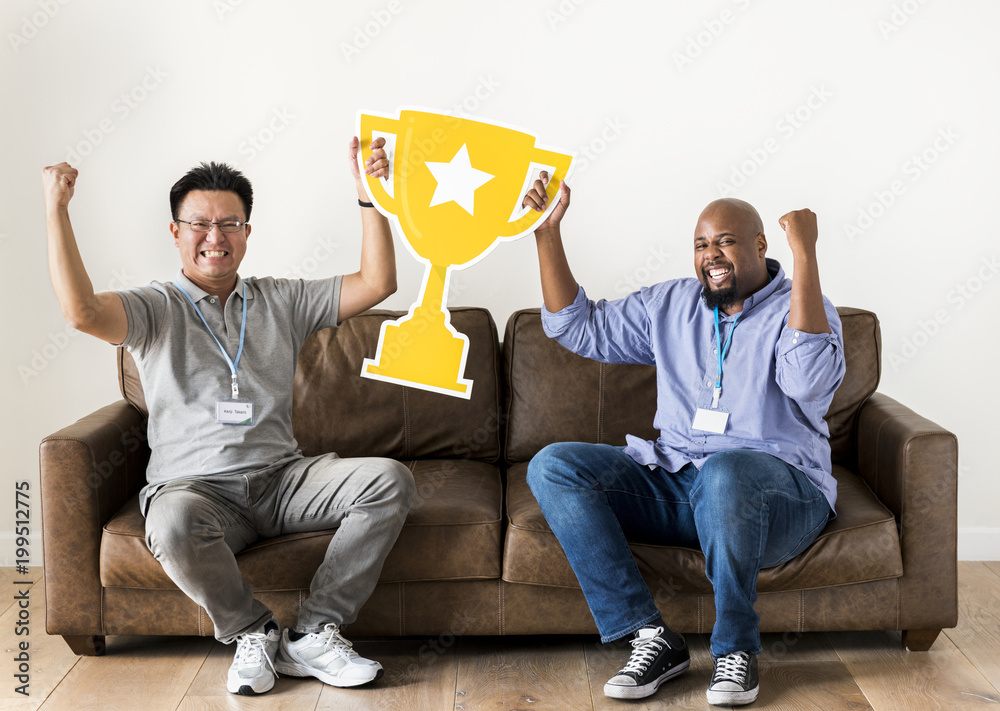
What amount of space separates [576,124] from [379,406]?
1.13m

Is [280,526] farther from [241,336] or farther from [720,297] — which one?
[720,297]

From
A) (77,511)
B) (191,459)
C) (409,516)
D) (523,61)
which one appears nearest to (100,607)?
(77,511)

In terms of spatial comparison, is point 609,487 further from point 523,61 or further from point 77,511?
point 523,61

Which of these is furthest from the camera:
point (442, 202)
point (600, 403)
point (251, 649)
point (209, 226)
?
point (600, 403)

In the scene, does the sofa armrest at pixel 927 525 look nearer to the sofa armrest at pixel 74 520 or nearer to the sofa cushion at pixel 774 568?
the sofa cushion at pixel 774 568

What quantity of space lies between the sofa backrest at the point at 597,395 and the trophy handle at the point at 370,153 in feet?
2.22

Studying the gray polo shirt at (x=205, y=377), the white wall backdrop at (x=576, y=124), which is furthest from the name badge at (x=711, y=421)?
the gray polo shirt at (x=205, y=377)

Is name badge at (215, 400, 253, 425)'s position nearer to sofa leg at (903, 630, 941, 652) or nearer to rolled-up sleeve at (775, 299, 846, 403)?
rolled-up sleeve at (775, 299, 846, 403)

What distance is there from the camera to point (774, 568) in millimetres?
1976

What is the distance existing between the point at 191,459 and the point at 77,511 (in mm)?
304

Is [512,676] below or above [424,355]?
below

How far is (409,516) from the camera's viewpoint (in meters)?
2.06

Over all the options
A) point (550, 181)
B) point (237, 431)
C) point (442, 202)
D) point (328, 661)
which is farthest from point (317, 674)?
point (550, 181)

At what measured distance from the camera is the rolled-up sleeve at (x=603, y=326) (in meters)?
2.31
